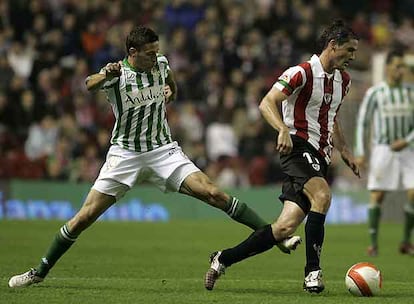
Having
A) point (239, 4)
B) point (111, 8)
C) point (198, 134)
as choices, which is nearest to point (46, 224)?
point (198, 134)

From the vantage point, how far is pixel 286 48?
23.5 m

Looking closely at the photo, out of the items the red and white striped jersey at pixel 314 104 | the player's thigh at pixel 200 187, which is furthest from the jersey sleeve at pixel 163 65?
the red and white striped jersey at pixel 314 104

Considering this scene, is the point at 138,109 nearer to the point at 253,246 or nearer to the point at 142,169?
the point at 142,169

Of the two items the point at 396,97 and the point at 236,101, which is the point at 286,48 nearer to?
the point at 236,101

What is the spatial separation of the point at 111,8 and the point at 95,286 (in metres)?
14.6

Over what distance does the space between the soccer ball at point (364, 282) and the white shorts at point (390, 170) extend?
5086mm

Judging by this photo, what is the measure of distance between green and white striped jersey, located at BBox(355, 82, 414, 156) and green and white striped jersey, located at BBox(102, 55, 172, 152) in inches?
190

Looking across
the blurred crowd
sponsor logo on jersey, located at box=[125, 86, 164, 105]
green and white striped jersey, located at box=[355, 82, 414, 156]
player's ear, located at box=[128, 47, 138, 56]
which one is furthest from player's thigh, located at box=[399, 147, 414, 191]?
the blurred crowd

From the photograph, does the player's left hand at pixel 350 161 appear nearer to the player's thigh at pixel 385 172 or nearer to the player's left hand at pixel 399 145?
the player's left hand at pixel 399 145

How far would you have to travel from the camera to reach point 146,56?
9.44m

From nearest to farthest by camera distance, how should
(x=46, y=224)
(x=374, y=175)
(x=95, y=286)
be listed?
(x=95, y=286) < (x=374, y=175) < (x=46, y=224)

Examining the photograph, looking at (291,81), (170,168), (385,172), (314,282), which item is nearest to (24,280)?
(170,168)

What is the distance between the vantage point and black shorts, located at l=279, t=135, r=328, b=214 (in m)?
9.00

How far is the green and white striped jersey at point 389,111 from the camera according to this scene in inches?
549
